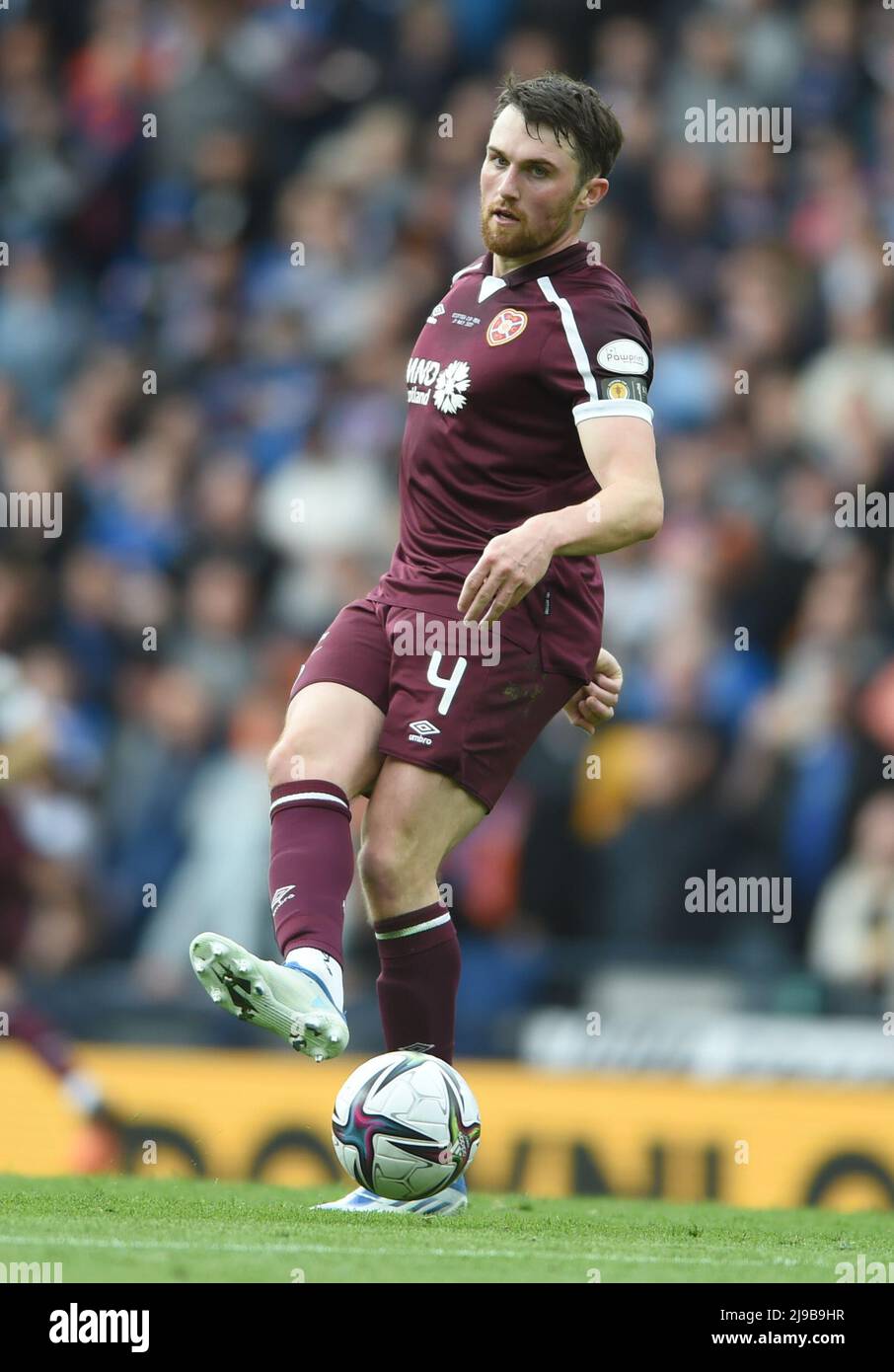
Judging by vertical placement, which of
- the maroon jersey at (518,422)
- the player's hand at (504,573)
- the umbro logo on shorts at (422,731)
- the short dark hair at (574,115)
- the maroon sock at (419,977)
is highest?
the short dark hair at (574,115)

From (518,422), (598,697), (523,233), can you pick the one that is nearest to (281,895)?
(598,697)

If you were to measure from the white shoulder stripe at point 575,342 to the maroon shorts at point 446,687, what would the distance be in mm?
621

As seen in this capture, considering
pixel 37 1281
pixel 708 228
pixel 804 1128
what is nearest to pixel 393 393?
pixel 708 228

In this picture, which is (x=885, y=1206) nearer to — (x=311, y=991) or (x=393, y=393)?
(x=311, y=991)

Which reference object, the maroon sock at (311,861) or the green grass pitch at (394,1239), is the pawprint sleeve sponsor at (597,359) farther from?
the green grass pitch at (394,1239)

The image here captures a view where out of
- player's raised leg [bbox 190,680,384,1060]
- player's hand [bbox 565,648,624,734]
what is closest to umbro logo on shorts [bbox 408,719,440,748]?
player's raised leg [bbox 190,680,384,1060]

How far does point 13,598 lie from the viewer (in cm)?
1091

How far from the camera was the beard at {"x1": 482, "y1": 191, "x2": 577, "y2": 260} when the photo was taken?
17.3 ft

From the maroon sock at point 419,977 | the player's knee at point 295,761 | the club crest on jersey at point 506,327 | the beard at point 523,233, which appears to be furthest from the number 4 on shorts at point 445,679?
the beard at point 523,233

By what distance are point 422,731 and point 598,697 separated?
65cm

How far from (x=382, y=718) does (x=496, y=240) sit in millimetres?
1162

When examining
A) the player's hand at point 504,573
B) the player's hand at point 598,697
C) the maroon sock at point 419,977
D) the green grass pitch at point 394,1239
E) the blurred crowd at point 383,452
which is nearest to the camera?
the green grass pitch at point 394,1239

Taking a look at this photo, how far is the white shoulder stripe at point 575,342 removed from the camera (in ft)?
16.7

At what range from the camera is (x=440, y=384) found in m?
5.32
